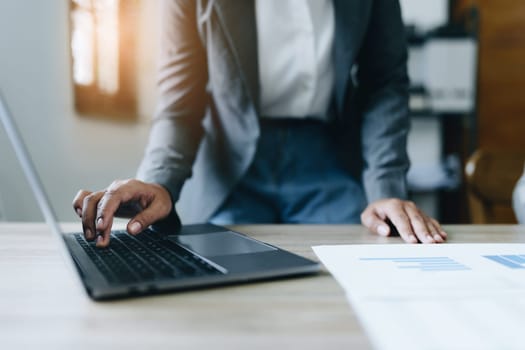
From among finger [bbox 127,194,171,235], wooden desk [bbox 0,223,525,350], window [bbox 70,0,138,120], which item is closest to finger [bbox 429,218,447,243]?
wooden desk [bbox 0,223,525,350]

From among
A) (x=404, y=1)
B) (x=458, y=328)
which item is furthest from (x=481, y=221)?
(x=404, y=1)

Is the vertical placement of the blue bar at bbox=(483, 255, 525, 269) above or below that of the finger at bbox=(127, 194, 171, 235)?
below

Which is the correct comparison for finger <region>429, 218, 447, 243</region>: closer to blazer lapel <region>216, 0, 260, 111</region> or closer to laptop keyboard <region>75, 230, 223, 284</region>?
laptop keyboard <region>75, 230, 223, 284</region>

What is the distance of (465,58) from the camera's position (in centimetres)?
236

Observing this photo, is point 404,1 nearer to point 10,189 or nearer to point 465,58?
point 465,58

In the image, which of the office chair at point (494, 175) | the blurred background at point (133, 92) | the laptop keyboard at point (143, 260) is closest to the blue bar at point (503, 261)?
the laptop keyboard at point (143, 260)

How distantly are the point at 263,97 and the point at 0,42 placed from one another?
509 mm

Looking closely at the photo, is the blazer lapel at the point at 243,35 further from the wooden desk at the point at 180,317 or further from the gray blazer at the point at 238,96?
the wooden desk at the point at 180,317

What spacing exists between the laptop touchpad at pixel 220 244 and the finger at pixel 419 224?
238 millimetres

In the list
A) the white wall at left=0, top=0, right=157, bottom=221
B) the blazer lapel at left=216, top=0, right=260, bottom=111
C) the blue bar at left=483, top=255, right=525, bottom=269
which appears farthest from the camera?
the blazer lapel at left=216, top=0, right=260, bottom=111

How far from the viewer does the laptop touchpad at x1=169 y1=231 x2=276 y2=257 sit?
552 millimetres

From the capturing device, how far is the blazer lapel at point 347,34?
1.05 metres

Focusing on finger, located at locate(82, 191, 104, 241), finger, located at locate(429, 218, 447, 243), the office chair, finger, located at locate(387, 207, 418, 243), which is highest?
finger, located at locate(82, 191, 104, 241)

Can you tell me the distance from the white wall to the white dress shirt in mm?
360
